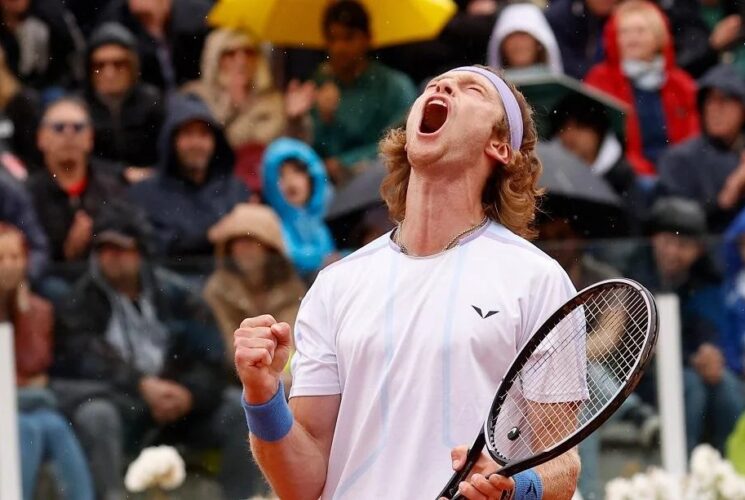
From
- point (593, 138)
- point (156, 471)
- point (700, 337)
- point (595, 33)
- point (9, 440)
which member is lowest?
point (156, 471)

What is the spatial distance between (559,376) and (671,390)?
3.94 meters

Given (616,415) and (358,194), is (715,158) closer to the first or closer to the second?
(358,194)

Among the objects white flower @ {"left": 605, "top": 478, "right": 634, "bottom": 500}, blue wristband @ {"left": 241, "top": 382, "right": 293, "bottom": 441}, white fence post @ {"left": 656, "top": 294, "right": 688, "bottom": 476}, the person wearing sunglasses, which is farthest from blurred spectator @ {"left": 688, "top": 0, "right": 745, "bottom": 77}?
blue wristband @ {"left": 241, "top": 382, "right": 293, "bottom": 441}

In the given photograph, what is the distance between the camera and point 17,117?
376 inches

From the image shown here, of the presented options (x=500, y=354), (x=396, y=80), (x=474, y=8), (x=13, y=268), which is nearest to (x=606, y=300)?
(x=500, y=354)

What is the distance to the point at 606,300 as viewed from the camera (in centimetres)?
420

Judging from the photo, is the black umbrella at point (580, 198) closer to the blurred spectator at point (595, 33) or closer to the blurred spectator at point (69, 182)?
the blurred spectator at point (595, 33)

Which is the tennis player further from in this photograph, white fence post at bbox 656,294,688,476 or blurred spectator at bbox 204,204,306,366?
white fence post at bbox 656,294,688,476

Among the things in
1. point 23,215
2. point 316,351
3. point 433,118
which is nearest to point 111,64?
point 23,215

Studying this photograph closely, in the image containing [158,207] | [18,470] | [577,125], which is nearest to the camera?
[18,470]

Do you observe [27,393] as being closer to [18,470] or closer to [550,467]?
[18,470]

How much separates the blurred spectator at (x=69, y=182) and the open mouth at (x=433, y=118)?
4.30m

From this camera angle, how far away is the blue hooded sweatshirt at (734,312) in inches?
315

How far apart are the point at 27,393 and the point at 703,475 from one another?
293cm
